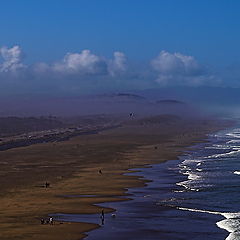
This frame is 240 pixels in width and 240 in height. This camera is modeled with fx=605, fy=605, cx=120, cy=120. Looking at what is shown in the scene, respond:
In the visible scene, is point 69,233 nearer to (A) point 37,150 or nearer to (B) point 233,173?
(B) point 233,173

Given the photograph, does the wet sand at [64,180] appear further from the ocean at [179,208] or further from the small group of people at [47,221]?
the ocean at [179,208]

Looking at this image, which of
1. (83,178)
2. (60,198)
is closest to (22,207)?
(60,198)

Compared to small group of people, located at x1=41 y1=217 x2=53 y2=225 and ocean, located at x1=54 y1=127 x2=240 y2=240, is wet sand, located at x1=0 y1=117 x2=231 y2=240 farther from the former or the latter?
ocean, located at x1=54 y1=127 x2=240 y2=240

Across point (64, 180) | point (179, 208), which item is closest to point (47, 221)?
Result: point (179, 208)

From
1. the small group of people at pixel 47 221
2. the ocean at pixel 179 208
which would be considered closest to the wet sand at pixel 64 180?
the small group of people at pixel 47 221

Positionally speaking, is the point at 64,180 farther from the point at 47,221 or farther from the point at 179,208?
the point at 47,221
